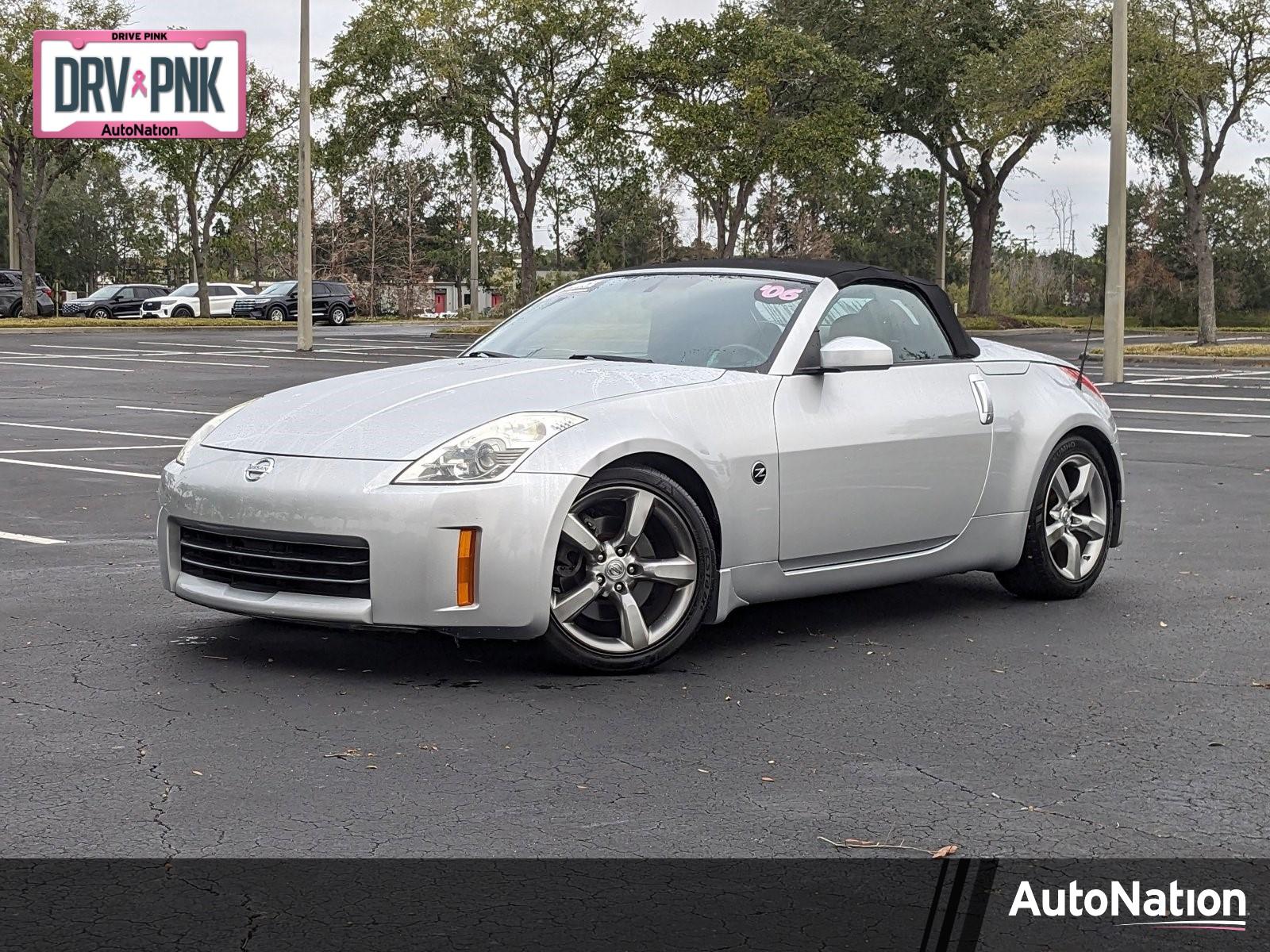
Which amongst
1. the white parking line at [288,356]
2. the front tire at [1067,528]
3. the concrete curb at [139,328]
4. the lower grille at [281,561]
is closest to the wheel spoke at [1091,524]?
the front tire at [1067,528]

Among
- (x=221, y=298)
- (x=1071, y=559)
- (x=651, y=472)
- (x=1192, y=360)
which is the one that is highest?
(x=221, y=298)

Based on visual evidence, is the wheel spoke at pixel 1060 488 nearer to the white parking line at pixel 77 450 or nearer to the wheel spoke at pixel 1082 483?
the wheel spoke at pixel 1082 483

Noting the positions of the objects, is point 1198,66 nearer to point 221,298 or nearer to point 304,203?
point 304,203

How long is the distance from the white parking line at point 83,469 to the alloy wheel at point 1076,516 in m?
6.63

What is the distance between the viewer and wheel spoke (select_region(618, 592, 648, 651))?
5.63 meters

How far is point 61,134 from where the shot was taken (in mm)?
49625

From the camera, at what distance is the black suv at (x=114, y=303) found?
198 feet

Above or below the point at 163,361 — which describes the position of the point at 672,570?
below

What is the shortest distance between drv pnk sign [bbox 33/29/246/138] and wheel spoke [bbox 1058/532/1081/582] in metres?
39.9

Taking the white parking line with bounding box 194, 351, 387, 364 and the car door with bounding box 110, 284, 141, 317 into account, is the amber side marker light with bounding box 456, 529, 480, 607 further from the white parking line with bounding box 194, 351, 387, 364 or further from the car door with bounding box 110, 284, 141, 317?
the car door with bounding box 110, 284, 141, 317

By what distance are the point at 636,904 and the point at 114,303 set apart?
199 feet

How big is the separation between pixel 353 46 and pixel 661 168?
→ 9.44 meters

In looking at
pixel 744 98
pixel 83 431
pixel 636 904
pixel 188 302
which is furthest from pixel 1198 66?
pixel 188 302

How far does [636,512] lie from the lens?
18.6ft
